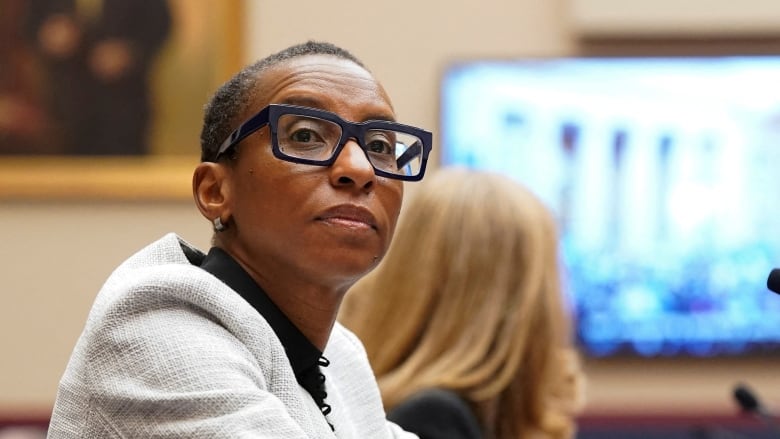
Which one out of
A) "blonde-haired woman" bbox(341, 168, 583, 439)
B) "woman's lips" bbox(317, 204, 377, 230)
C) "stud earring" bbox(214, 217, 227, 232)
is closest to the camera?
"woman's lips" bbox(317, 204, 377, 230)

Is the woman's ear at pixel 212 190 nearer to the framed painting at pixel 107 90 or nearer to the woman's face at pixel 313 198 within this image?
the woman's face at pixel 313 198

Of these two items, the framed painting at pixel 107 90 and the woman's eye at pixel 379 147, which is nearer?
the woman's eye at pixel 379 147

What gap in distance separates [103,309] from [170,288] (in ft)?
0.20

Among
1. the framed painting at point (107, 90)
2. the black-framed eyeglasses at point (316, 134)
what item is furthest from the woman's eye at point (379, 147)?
the framed painting at point (107, 90)

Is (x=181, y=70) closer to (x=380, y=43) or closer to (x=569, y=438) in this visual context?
(x=380, y=43)


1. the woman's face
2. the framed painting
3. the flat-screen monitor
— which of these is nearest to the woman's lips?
the woman's face

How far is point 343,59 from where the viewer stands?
4.34 ft

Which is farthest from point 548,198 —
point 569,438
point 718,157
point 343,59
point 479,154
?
point 343,59

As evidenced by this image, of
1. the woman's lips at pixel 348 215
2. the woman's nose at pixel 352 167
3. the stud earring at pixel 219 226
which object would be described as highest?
the woman's nose at pixel 352 167

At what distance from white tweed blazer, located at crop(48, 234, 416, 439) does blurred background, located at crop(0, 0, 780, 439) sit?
4.16m

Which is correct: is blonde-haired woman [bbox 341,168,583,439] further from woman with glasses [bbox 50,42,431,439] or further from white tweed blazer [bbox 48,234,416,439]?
white tweed blazer [bbox 48,234,416,439]

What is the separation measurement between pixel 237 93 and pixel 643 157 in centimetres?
414

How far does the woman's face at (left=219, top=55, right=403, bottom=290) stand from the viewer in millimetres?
1211

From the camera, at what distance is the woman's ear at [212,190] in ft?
4.27
